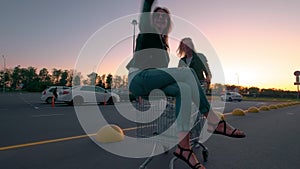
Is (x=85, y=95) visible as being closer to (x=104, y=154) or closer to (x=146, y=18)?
(x=104, y=154)

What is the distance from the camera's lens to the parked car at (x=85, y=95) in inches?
659

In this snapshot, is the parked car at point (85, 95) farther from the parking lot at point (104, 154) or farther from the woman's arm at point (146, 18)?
the woman's arm at point (146, 18)

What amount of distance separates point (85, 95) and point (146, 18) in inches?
617

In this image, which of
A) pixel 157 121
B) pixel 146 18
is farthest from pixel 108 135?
pixel 146 18

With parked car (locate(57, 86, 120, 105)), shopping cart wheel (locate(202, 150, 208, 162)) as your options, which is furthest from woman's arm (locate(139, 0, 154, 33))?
parked car (locate(57, 86, 120, 105))

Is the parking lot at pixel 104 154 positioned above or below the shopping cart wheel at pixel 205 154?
below

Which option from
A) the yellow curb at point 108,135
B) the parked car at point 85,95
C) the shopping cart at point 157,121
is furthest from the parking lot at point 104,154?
the parked car at point 85,95

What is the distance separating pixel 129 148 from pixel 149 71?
2250 mm

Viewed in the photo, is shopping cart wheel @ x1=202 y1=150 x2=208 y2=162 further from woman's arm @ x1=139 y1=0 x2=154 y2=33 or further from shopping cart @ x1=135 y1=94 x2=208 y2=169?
woman's arm @ x1=139 y1=0 x2=154 y2=33

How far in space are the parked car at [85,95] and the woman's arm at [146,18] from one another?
15.4 meters

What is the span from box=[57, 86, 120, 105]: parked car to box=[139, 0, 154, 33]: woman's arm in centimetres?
1538

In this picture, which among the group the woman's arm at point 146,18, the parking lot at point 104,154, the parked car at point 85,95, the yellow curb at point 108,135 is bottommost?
the parking lot at point 104,154

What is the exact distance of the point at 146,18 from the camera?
7.27 ft

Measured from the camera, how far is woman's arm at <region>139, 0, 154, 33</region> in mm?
2160
